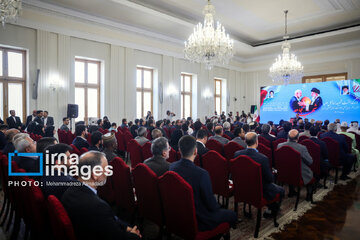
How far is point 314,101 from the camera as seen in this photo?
1228cm

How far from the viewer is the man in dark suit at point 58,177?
77.2 inches

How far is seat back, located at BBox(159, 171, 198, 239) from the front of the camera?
1945mm

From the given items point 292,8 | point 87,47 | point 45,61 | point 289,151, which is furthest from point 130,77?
point 289,151

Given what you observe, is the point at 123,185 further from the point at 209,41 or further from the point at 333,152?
the point at 209,41

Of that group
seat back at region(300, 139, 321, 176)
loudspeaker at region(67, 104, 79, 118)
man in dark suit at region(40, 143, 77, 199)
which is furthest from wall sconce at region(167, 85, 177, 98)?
man in dark suit at region(40, 143, 77, 199)

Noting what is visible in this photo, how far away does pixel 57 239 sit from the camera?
1.45m

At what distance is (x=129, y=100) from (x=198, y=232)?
927 centimetres

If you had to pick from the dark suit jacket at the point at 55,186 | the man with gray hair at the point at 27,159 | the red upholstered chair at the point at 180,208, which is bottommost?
the red upholstered chair at the point at 180,208

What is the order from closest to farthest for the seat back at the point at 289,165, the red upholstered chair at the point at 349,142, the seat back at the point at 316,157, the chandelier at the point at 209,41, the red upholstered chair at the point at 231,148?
the seat back at the point at 289,165, the seat back at the point at 316,157, the red upholstered chair at the point at 231,148, the red upholstered chair at the point at 349,142, the chandelier at the point at 209,41

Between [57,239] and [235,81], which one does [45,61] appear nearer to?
[57,239]

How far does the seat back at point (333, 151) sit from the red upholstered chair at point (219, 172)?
2.71 meters

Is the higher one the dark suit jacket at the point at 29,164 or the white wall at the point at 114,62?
the white wall at the point at 114,62

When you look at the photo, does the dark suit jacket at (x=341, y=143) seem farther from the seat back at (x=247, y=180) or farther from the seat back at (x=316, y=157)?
the seat back at (x=247, y=180)

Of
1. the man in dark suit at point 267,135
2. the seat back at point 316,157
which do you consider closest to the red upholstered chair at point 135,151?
the man in dark suit at point 267,135
